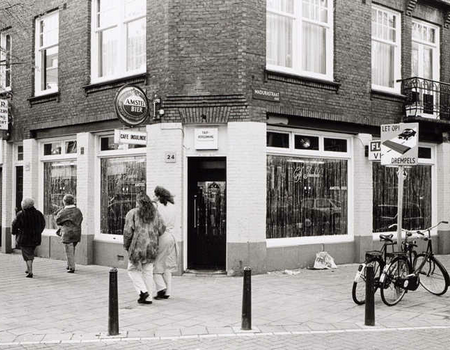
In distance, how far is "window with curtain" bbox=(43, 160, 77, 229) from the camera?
15.6 meters

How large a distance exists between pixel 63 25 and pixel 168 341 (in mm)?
11053

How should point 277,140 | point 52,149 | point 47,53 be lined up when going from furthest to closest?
1. point 47,53
2. point 52,149
3. point 277,140

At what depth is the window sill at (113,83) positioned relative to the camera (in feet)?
43.5

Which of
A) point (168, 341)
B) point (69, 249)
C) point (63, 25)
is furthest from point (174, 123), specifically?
point (168, 341)

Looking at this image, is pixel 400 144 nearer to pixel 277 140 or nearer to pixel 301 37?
pixel 277 140

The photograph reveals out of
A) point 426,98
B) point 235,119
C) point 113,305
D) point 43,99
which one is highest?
point 426,98

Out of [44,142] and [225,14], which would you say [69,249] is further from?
[225,14]

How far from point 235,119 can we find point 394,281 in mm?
5006

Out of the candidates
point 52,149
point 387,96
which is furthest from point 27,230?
point 387,96

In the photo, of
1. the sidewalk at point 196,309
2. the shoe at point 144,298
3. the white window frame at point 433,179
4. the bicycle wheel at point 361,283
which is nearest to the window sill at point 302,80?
the sidewalk at point 196,309

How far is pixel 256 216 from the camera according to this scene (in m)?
12.5

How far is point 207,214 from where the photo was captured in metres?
12.9

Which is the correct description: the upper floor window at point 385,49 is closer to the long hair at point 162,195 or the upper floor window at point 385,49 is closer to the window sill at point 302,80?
the window sill at point 302,80

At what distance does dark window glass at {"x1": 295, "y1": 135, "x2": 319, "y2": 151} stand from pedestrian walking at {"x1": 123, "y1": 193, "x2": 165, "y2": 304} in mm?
5445
